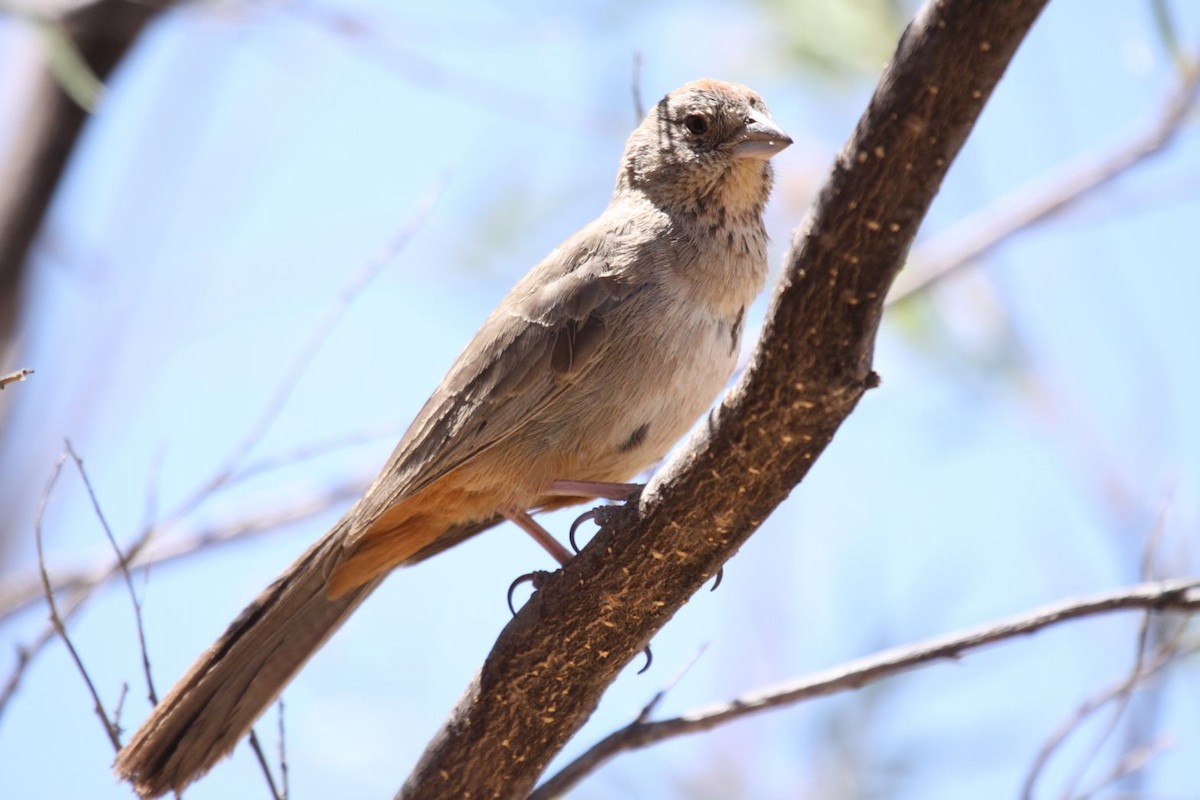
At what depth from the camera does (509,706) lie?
2.95m

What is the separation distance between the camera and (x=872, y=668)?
3010 mm

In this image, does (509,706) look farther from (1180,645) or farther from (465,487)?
(1180,645)

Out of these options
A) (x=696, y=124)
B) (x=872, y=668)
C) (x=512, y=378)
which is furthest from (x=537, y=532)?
(x=696, y=124)

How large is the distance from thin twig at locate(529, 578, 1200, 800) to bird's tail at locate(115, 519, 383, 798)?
2.80 feet

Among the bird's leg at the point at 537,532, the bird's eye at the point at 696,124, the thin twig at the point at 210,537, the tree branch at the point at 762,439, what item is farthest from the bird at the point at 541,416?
the thin twig at the point at 210,537

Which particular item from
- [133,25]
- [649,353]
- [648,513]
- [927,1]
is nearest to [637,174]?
[649,353]

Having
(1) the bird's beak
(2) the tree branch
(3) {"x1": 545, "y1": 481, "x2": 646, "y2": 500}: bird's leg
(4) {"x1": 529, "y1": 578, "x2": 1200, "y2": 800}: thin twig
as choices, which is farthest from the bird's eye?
(4) {"x1": 529, "y1": 578, "x2": 1200, "y2": 800}: thin twig

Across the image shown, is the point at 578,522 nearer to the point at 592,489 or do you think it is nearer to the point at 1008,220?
the point at 592,489

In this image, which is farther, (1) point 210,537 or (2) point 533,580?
(1) point 210,537

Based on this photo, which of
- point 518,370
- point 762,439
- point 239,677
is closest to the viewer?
point 762,439

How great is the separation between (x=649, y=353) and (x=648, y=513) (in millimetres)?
808

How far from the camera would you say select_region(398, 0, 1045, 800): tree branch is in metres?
2.17

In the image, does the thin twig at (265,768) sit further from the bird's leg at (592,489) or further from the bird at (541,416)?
the bird's leg at (592,489)

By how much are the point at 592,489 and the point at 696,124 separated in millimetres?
1278
